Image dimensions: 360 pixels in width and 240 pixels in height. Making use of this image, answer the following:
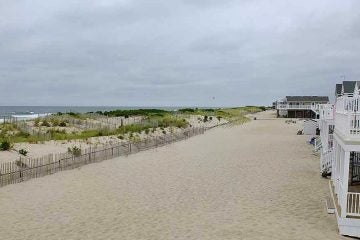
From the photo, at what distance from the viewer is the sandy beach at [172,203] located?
12.3m

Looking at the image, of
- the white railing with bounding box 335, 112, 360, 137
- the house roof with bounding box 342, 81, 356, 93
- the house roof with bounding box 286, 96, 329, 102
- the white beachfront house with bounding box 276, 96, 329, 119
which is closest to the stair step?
the white railing with bounding box 335, 112, 360, 137

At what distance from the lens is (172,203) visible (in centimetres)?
1566

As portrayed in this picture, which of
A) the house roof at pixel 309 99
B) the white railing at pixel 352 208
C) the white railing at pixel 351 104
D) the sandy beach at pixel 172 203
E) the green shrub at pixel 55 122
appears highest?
the house roof at pixel 309 99

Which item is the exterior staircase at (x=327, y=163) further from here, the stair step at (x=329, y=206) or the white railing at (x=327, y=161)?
the stair step at (x=329, y=206)

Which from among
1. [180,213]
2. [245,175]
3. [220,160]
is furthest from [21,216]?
[220,160]

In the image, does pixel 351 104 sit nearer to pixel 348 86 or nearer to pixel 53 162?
pixel 53 162

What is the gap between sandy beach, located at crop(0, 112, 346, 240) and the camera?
40.3 feet

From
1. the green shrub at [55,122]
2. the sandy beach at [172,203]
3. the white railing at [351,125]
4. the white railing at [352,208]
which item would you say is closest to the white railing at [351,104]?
the white railing at [351,125]

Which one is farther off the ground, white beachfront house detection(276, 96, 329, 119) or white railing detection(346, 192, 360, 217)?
white beachfront house detection(276, 96, 329, 119)

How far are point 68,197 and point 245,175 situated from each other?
28.7ft

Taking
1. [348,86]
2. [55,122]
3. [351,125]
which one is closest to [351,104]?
[351,125]

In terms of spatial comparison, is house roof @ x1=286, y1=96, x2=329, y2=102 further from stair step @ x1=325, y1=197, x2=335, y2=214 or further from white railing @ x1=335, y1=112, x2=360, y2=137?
white railing @ x1=335, y1=112, x2=360, y2=137

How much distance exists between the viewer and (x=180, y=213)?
561 inches

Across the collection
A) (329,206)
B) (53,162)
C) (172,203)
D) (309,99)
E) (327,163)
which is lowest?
(172,203)
